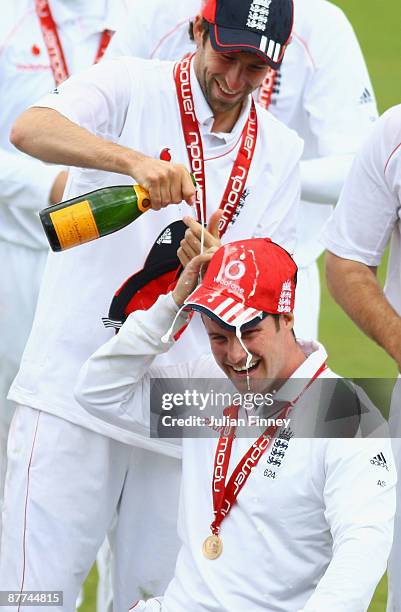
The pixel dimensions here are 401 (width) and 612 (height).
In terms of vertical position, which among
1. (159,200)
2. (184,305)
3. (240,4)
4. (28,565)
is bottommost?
(28,565)

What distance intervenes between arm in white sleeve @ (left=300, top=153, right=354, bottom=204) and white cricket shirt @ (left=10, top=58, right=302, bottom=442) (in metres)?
0.91

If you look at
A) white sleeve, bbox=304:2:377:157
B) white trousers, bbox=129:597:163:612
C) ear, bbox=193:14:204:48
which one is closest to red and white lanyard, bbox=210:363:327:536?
white trousers, bbox=129:597:163:612

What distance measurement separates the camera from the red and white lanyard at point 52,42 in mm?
6367

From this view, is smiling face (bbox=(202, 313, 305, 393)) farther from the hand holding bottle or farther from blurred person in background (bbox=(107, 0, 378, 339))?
blurred person in background (bbox=(107, 0, 378, 339))

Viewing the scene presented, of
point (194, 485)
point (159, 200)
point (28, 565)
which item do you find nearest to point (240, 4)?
point (159, 200)

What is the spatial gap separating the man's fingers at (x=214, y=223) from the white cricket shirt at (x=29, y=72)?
1646mm

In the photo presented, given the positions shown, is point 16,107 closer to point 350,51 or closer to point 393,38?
point 350,51

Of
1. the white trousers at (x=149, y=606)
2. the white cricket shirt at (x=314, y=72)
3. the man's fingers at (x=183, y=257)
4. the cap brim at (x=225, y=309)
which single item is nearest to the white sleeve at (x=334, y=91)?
the white cricket shirt at (x=314, y=72)

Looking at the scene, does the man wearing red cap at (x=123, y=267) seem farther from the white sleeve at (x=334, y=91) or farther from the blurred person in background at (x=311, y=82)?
the white sleeve at (x=334, y=91)

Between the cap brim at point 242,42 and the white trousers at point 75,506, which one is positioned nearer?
the cap brim at point 242,42

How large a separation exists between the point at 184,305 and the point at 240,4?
947 millimetres

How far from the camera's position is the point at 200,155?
4703mm

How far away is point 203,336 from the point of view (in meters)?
4.83

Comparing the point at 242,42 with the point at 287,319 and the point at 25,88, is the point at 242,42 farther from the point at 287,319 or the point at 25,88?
the point at 25,88
